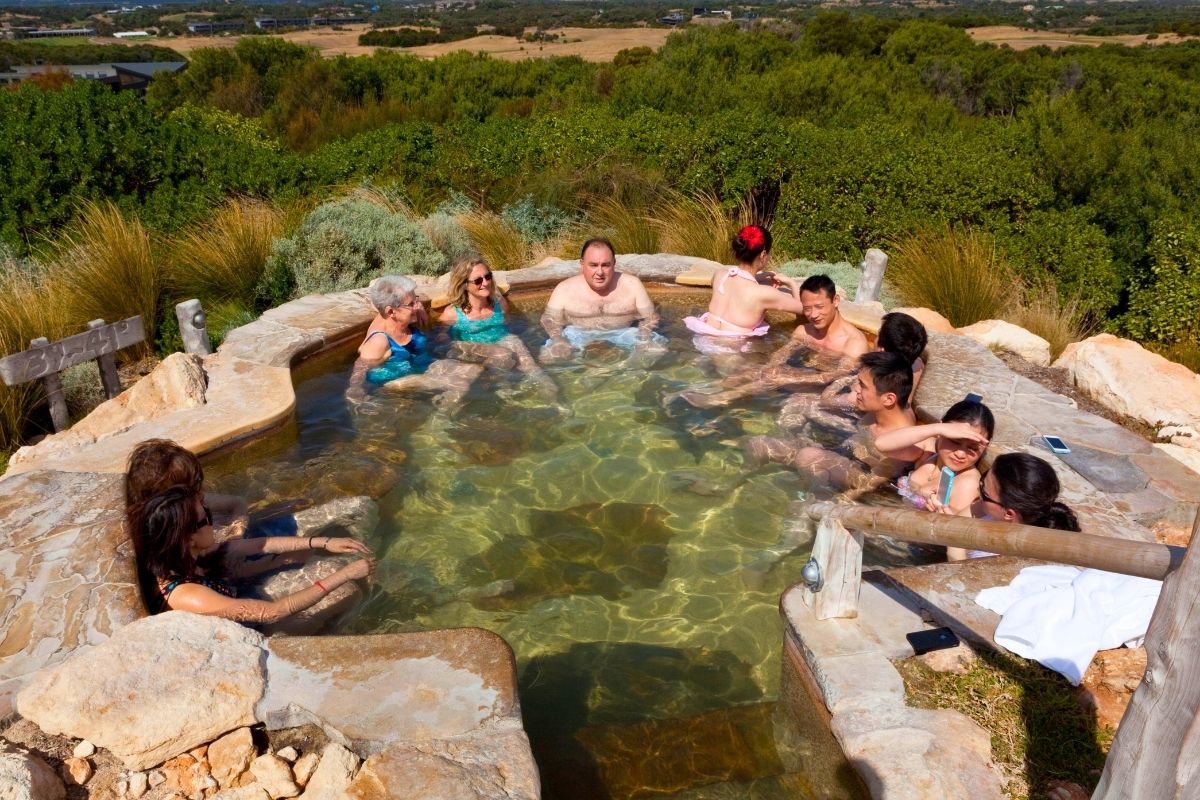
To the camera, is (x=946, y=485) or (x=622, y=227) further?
(x=622, y=227)

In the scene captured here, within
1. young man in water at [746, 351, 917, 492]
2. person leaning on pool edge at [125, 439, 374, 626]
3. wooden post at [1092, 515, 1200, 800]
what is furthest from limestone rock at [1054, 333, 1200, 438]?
person leaning on pool edge at [125, 439, 374, 626]

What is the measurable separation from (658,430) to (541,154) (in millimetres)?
6166

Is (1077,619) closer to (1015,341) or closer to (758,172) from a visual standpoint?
(1015,341)

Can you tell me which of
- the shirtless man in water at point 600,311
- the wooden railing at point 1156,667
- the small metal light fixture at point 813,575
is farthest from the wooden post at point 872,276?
the wooden railing at point 1156,667

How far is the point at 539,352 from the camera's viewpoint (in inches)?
277

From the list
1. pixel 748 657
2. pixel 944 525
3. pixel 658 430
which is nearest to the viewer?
pixel 944 525

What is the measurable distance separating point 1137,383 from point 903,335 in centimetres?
193

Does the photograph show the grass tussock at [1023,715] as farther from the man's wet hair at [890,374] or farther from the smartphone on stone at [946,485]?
A: the man's wet hair at [890,374]

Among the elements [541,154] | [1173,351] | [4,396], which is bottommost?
[1173,351]

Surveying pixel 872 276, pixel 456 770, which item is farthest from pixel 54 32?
Answer: pixel 456 770

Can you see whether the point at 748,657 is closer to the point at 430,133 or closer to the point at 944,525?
the point at 944,525

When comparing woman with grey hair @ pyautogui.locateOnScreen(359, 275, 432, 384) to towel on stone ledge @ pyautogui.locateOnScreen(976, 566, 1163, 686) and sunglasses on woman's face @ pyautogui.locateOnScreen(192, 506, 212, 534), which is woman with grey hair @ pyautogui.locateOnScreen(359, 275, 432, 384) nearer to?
sunglasses on woman's face @ pyautogui.locateOnScreen(192, 506, 212, 534)

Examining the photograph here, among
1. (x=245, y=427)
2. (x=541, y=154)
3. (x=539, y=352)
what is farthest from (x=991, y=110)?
(x=245, y=427)

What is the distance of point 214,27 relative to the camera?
92125mm
